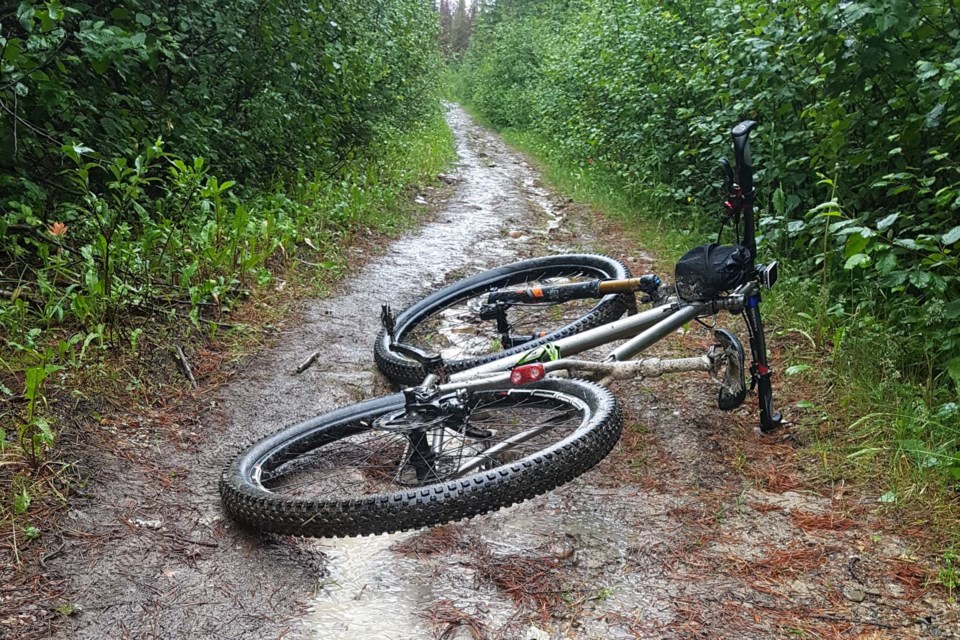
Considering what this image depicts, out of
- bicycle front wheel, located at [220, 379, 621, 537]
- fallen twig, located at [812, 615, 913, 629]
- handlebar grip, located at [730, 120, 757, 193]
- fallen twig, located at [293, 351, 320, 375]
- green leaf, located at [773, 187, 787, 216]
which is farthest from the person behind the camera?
green leaf, located at [773, 187, 787, 216]

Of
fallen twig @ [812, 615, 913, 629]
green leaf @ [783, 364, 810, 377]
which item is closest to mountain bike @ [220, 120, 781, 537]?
green leaf @ [783, 364, 810, 377]

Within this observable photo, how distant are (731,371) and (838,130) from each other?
1.80 meters

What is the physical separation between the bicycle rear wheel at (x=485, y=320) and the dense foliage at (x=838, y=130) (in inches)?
45.9

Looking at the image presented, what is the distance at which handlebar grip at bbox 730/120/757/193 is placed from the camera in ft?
9.29

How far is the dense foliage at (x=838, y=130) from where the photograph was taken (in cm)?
329

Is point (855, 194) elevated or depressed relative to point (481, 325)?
elevated

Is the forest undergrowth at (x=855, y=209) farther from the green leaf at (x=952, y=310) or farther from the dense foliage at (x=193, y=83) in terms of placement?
the dense foliage at (x=193, y=83)

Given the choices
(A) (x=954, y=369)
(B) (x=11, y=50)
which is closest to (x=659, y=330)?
(A) (x=954, y=369)

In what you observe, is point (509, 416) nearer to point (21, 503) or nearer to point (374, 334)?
point (21, 503)

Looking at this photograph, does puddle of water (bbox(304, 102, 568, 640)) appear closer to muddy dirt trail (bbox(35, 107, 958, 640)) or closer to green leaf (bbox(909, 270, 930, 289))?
muddy dirt trail (bbox(35, 107, 958, 640))

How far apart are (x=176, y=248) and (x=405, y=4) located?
9.74 m

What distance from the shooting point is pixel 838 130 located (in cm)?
394

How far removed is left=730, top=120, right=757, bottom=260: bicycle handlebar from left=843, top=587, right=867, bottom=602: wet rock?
142 centimetres

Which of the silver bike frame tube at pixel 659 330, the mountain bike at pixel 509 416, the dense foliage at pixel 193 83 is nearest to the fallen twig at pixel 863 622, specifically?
the mountain bike at pixel 509 416
